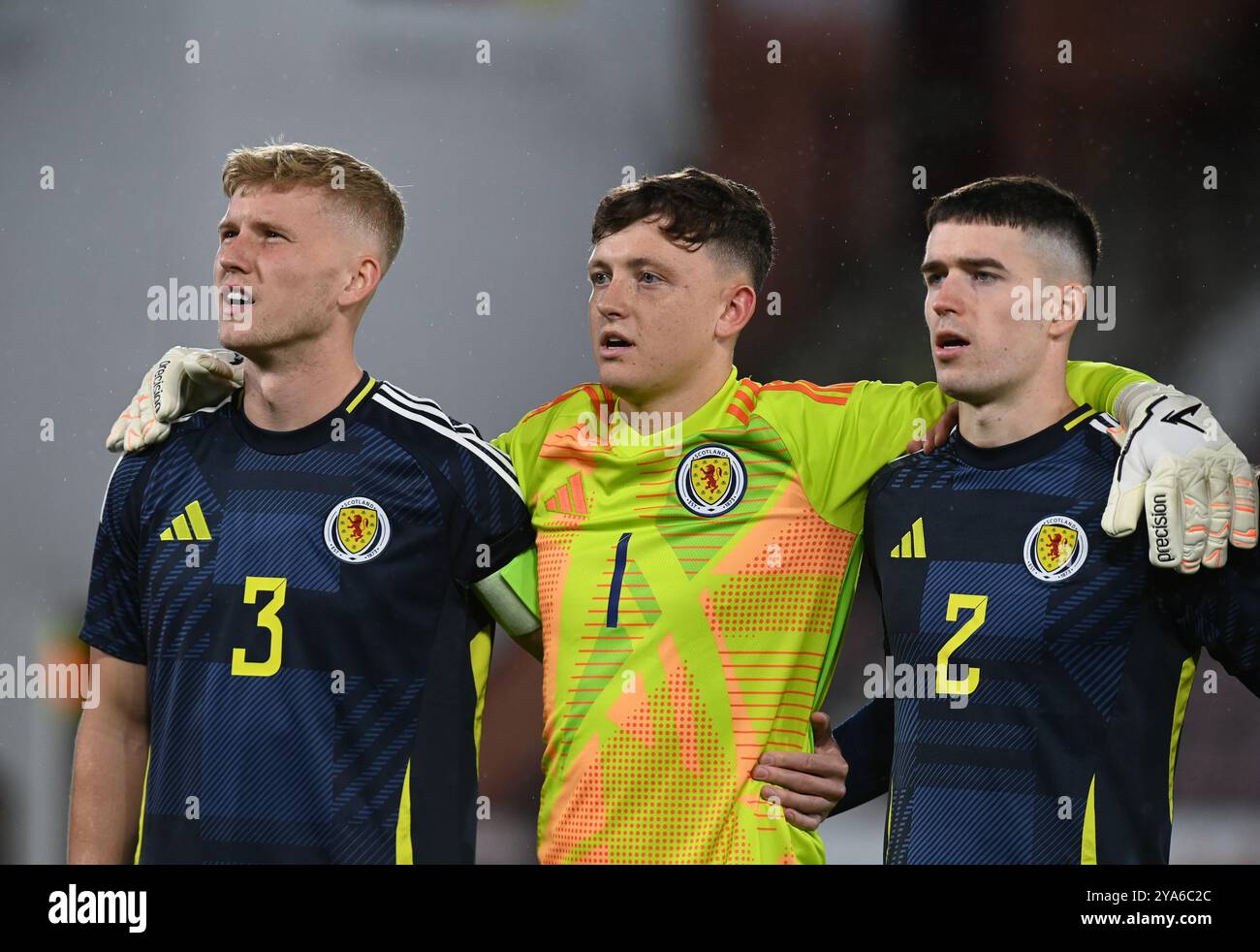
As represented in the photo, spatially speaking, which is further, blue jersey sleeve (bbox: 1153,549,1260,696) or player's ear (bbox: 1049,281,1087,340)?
player's ear (bbox: 1049,281,1087,340)

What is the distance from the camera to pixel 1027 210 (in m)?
3.54

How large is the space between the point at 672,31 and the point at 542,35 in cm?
71

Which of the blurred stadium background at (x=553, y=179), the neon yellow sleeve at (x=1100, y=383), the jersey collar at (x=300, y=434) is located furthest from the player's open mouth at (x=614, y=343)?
the blurred stadium background at (x=553, y=179)

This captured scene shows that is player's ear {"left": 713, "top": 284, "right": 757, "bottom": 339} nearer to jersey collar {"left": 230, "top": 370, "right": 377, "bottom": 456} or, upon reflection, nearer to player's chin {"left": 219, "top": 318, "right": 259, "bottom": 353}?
jersey collar {"left": 230, "top": 370, "right": 377, "bottom": 456}

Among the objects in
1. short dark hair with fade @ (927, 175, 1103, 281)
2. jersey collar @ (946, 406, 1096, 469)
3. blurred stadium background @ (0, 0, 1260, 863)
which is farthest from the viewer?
blurred stadium background @ (0, 0, 1260, 863)

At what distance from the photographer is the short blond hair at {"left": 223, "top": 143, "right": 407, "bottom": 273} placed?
3.62 metres

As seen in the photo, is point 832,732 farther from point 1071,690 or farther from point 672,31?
point 672,31

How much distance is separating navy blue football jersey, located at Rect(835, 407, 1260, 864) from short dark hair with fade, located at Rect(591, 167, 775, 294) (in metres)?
0.79

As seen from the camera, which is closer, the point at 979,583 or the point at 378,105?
the point at 979,583

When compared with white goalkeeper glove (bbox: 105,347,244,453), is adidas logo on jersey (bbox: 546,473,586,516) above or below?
below

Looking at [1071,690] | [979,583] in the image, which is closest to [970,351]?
[979,583]

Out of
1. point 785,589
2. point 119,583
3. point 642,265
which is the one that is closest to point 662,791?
point 785,589

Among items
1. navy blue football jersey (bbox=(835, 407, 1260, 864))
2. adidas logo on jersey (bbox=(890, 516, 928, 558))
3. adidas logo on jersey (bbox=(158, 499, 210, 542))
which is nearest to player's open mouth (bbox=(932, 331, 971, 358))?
navy blue football jersey (bbox=(835, 407, 1260, 864))

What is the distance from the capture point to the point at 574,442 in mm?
3652
